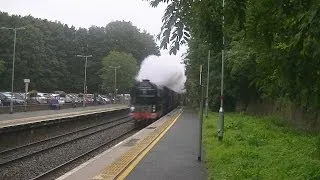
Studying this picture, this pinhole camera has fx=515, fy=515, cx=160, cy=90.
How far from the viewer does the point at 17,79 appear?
8562cm

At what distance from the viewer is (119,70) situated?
9694 cm

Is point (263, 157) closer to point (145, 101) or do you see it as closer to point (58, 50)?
point (145, 101)

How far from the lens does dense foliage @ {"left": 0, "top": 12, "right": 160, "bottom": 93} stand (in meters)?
85.6

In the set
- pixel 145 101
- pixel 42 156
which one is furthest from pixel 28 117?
pixel 42 156

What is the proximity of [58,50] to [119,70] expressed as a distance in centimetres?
1491

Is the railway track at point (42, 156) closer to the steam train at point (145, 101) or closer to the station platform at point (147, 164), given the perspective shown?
the station platform at point (147, 164)

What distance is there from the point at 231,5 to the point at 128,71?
303 feet

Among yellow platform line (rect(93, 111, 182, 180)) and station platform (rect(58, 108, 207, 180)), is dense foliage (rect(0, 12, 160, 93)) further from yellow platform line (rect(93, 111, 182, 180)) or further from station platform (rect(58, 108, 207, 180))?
yellow platform line (rect(93, 111, 182, 180))

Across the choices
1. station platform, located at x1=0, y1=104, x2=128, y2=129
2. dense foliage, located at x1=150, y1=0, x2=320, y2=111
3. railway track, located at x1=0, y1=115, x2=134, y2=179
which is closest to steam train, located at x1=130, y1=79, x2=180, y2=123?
station platform, located at x1=0, y1=104, x2=128, y2=129

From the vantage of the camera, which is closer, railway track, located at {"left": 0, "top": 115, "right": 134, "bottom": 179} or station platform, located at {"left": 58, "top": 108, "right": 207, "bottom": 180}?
station platform, located at {"left": 58, "top": 108, "right": 207, "bottom": 180}

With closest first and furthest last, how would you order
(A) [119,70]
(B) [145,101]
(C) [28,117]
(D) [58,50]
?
1. (B) [145,101]
2. (C) [28,117]
3. (A) [119,70]
4. (D) [58,50]

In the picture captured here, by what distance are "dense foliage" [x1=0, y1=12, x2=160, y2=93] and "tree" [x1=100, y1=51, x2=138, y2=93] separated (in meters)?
2.95

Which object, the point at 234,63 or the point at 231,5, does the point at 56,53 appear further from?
the point at 231,5

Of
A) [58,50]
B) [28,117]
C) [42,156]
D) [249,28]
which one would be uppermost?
[58,50]
